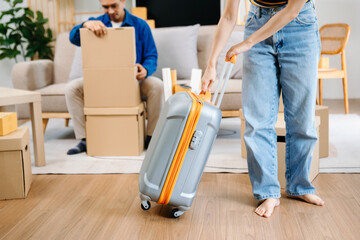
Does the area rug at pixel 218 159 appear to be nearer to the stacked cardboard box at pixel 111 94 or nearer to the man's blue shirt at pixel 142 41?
the stacked cardboard box at pixel 111 94

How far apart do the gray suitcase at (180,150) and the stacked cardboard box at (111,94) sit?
1.00 meters

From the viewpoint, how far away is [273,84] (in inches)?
62.9

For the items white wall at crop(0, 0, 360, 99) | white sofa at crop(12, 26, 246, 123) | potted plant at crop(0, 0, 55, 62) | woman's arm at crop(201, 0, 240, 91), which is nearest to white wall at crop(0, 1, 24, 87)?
potted plant at crop(0, 0, 55, 62)

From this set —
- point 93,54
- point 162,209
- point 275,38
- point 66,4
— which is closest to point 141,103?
point 93,54

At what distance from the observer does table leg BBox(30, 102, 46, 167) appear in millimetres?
2285

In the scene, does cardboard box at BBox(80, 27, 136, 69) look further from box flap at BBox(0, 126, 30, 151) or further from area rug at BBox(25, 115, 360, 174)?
box flap at BBox(0, 126, 30, 151)

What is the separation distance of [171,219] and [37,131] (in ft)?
3.62

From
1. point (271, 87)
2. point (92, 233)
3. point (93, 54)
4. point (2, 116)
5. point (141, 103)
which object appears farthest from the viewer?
point (141, 103)

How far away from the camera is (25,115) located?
10.0 feet

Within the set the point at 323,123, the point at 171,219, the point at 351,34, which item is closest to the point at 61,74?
the point at 323,123

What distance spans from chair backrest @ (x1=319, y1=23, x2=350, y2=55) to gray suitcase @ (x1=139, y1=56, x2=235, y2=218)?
3.06m

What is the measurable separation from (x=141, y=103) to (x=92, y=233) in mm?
1343

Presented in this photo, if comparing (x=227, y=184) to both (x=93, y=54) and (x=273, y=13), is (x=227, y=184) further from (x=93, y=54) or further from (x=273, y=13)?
(x=93, y=54)

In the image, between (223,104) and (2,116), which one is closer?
(2,116)
